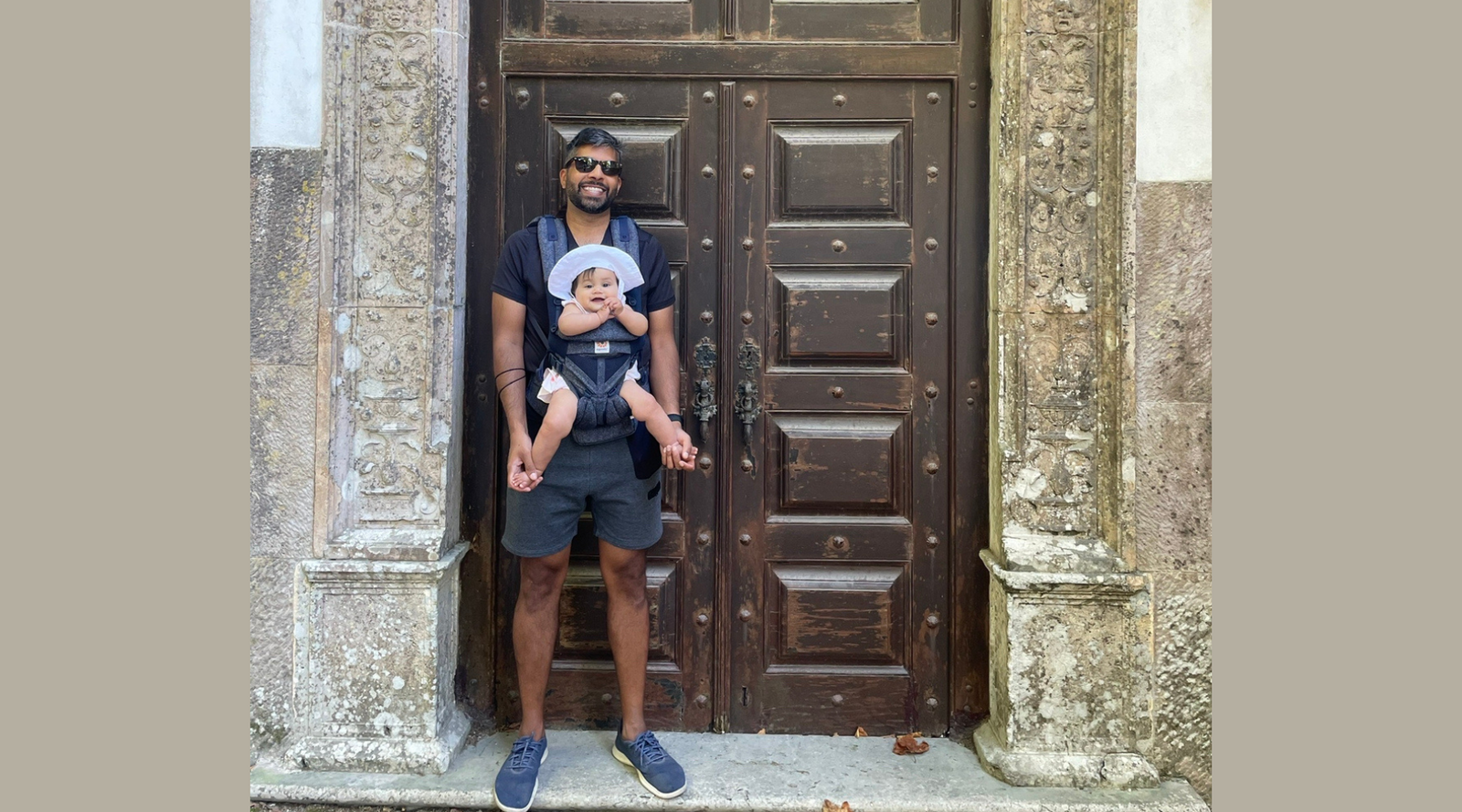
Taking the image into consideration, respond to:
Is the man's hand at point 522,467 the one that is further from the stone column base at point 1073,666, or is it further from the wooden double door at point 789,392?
the stone column base at point 1073,666

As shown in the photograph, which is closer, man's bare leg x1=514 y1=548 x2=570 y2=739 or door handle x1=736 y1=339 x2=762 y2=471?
man's bare leg x1=514 y1=548 x2=570 y2=739

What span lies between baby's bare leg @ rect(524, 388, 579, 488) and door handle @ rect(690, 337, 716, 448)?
0.63m

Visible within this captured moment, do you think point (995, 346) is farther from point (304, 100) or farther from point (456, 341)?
point (304, 100)

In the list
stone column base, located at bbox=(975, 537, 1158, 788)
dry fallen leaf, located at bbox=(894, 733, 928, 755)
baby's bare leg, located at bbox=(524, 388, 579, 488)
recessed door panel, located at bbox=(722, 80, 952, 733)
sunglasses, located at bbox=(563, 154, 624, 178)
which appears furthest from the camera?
recessed door panel, located at bbox=(722, 80, 952, 733)

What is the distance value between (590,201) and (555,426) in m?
0.79

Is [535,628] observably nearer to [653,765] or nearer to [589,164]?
[653,765]

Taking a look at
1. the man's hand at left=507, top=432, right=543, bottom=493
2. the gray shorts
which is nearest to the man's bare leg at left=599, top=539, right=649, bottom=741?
the gray shorts

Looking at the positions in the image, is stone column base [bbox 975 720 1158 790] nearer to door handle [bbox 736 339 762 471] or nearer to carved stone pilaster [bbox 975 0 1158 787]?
carved stone pilaster [bbox 975 0 1158 787]

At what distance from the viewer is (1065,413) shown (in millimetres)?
3547

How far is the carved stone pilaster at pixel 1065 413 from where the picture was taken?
11.3ft

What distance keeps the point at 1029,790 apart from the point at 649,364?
202cm

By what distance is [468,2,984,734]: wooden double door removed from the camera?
3.78m

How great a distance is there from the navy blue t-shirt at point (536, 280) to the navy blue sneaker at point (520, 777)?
1.35m

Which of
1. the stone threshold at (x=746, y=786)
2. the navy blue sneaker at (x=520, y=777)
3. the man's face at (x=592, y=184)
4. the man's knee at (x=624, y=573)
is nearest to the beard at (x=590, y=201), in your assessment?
the man's face at (x=592, y=184)
